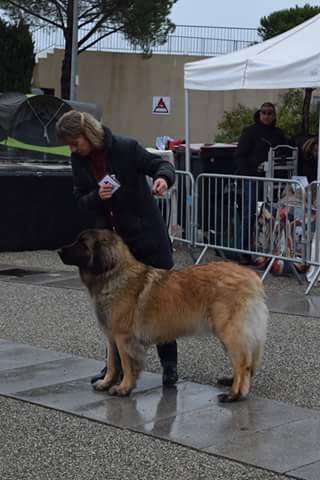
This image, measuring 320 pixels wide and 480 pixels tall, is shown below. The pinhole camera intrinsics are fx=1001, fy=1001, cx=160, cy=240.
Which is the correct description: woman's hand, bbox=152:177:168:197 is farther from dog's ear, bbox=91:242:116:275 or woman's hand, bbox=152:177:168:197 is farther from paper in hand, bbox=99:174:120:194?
dog's ear, bbox=91:242:116:275

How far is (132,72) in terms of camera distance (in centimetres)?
3519

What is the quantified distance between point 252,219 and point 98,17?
2300 cm

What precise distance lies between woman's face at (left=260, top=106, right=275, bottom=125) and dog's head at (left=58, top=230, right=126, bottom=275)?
695cm

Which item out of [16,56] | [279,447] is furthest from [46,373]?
[16,56]

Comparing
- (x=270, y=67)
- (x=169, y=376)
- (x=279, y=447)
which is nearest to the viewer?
(x=279, y=447)

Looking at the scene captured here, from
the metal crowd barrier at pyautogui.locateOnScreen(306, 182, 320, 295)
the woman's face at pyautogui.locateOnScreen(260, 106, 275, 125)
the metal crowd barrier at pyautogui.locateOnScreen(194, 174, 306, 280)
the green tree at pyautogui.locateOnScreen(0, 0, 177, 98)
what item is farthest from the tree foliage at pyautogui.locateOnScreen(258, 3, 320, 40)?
the metal crowd barrier at pyautogui.locateOnScreen(306, 182, 320, 295)

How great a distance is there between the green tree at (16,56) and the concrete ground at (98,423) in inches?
889

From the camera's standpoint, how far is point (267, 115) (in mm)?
13258

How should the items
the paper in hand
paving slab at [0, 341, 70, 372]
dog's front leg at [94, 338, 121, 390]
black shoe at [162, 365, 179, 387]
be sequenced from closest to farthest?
the paper in hand → dog's front leg at [94, 338, 121, 390] → black shoe at [162, 365, 179, 387] → paving slab at [0, 341, 70, 372]

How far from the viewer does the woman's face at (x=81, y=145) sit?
22.0ft

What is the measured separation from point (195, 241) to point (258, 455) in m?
7.14

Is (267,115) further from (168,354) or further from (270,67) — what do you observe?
(168,354)

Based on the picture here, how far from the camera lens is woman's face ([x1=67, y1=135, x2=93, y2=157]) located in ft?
22.0

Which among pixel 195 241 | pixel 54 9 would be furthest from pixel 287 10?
pixel 195 241
